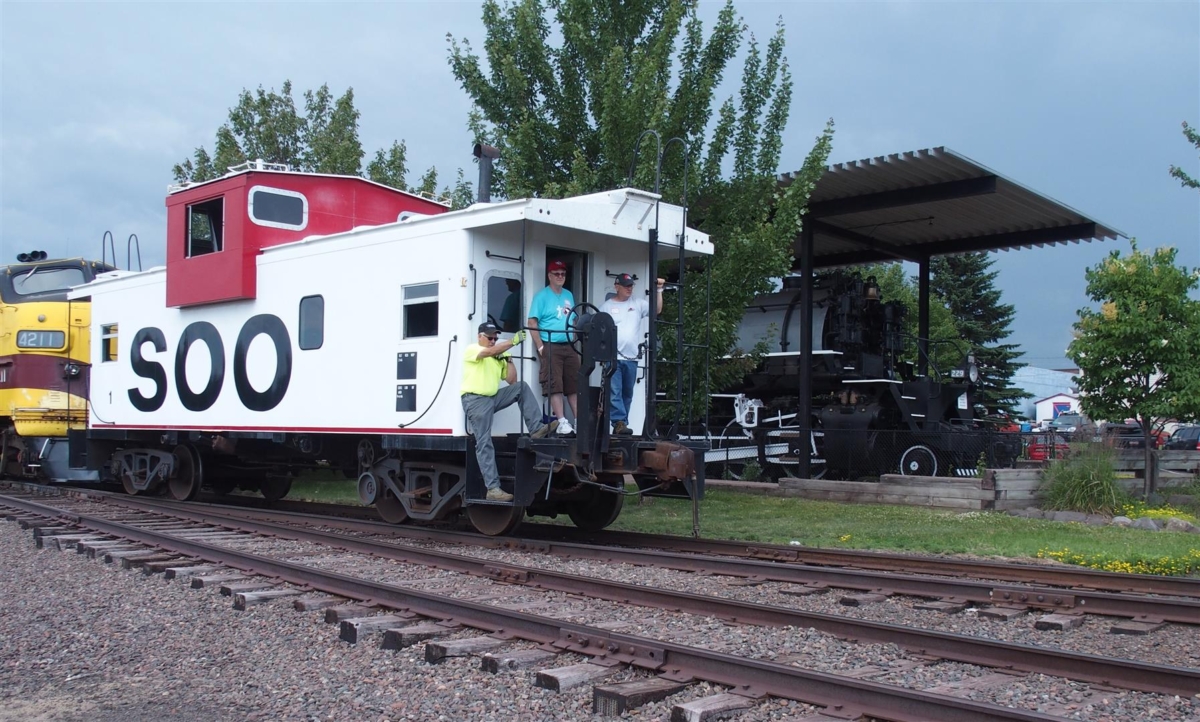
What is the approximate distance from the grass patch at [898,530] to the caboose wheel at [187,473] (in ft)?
17.9

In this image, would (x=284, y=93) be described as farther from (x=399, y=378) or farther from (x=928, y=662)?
(x=928, y=662)

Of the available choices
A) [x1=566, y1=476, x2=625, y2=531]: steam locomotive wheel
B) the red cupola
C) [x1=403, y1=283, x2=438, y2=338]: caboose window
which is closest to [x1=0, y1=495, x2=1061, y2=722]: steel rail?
[x1=403, y1=283, x2=438, y2=338]: caboose window

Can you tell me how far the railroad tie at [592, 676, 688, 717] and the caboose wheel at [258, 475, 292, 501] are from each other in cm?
1038

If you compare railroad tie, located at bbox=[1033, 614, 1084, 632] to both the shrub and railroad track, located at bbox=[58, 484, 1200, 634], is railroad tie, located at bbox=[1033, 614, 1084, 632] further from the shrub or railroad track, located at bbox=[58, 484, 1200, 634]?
the shrub

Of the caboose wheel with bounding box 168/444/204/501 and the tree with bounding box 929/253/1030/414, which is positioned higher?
the tree with bounding box 929/253/1030/414

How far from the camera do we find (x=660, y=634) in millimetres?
6035

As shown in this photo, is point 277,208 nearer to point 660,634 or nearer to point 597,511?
point 597,511

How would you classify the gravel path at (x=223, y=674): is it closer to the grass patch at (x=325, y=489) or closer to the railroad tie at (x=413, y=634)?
the railroad tie at (x=413, y=634)

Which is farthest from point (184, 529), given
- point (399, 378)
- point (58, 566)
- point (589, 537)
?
point (589, 537)

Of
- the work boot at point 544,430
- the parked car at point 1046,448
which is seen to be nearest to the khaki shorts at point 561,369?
the work boot at point 544,430

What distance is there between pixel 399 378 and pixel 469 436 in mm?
1054

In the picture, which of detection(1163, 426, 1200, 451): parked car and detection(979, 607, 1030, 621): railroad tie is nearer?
detection(979, 607, 1030, 621): railroad tie

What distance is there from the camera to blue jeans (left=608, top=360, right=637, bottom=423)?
377 inches

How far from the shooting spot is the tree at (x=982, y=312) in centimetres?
4000
